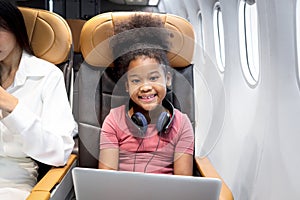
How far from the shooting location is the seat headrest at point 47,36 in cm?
194

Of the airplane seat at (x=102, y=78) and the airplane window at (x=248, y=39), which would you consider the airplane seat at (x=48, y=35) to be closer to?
the airplane seat at (x=102, y=78)

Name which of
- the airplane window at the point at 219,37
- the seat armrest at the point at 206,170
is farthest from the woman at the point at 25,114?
the airplane window at the point at 219,37

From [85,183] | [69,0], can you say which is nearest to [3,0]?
[85,183]

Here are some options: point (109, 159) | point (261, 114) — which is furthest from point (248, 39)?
point (109, 159)

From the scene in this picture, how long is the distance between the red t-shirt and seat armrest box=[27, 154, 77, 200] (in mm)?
194

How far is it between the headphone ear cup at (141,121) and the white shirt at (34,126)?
0.27 meters

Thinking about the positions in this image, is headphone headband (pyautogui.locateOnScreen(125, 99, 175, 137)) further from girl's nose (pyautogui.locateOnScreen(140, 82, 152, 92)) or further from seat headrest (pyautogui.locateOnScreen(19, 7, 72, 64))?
seat headrest (pyautogui.locateOnScreen(19, 7, 72, 64))

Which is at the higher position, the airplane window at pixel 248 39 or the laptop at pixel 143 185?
the airplane window at pixel 248 39

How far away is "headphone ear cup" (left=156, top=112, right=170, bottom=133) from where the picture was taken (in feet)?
5.78

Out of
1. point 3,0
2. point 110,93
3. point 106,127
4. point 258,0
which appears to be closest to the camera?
point 3,0

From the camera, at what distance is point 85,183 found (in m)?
1.29

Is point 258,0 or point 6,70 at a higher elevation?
point 258,0

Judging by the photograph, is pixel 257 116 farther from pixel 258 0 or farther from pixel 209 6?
pixel 209 6

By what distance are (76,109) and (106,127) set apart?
0.25 m
